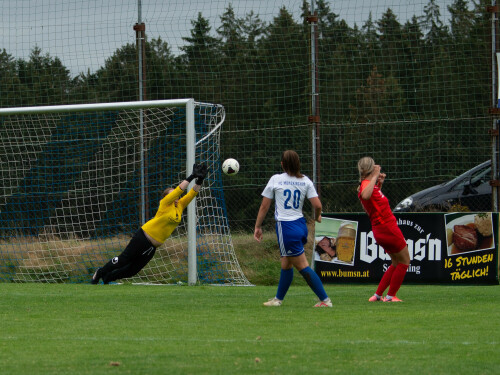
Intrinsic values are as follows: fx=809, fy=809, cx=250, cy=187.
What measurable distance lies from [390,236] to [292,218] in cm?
140

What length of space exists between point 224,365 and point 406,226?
8.67m

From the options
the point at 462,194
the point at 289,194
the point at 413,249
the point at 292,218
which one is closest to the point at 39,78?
the point at 462,194

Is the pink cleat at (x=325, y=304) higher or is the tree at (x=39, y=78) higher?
the tree at (x=39, y=78)

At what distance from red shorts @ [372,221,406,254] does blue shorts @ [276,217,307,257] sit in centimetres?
117

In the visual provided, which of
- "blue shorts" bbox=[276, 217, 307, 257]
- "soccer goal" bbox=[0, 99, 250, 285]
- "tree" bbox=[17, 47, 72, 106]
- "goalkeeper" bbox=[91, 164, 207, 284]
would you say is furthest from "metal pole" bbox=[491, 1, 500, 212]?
"tree" bbox=[17, 47, 72, 106]

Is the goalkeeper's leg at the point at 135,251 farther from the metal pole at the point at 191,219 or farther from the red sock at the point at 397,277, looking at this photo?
the red sock at the point at 397,277

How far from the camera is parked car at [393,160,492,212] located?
16109mm

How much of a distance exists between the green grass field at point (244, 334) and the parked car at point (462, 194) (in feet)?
18.1

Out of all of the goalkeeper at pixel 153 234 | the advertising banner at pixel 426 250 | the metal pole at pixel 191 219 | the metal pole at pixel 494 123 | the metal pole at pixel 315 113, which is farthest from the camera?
the metal pole at pixel 315 113

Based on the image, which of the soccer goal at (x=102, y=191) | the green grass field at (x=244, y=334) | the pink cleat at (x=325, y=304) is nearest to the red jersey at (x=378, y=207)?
the green grass field at (x=244, y=334)

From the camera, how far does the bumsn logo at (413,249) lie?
44.1 feet

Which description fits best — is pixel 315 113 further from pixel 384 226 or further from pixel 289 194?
pixel 289 194

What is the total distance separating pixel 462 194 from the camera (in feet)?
53.7

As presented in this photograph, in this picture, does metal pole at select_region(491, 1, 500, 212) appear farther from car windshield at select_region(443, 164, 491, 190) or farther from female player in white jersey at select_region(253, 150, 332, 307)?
female player in white jersey at select_region(253, 150, 332, 307)
